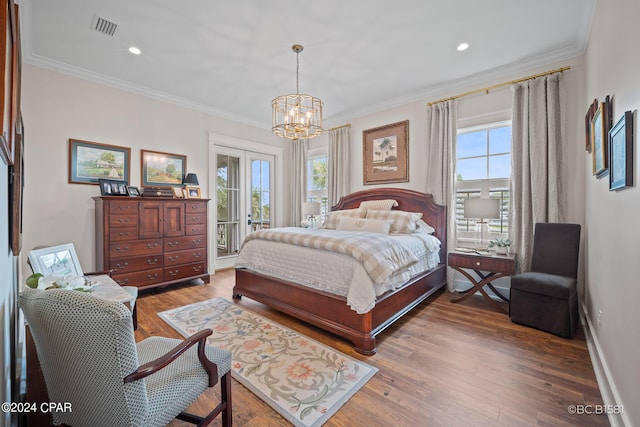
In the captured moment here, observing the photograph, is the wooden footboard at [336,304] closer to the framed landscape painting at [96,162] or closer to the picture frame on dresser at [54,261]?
the picture frame on dresser at [54,261]

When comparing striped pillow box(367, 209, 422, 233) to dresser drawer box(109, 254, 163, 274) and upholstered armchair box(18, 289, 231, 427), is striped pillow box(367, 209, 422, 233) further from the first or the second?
dresser drawer box(109, 254, 163, 274)

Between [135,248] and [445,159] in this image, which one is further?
[445,159]

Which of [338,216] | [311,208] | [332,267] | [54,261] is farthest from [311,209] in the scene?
[54,261]

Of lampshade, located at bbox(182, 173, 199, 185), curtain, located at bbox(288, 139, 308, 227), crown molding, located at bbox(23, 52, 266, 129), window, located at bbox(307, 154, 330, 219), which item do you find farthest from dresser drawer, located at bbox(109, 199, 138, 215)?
window, located at bbox(307, 154, 330, 219)

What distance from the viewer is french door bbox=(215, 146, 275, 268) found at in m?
5.20

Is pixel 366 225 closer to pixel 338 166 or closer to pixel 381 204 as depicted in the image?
pixel 381 204

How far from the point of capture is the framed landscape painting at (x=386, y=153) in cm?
452

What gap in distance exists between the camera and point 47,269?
2.35 metres

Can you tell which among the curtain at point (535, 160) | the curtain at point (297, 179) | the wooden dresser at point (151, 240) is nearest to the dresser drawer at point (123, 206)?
the wooden dresser at point (151, 240)

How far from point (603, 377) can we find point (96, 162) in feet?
18.3

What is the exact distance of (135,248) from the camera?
3621mm

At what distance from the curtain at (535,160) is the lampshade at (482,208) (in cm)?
46

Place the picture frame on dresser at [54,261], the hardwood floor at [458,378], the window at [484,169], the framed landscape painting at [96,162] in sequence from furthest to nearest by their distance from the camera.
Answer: the window at [484,169] → the framed landscape painting at [96,162] → the picture frame on dresser at [54,261] → the hardwood floor at [458,378]

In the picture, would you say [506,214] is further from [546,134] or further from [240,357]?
[240,357]
